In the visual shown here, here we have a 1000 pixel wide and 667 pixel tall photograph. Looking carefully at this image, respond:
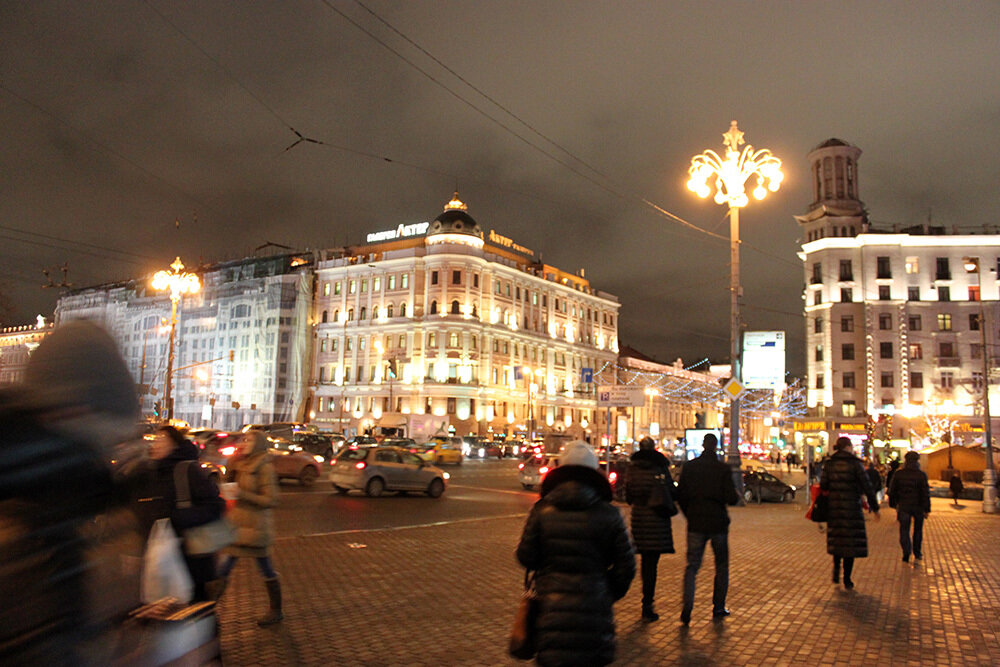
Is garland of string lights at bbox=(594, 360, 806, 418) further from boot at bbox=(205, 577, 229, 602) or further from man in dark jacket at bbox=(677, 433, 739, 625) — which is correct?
boot at bbox=(205, 577, 229, 602)

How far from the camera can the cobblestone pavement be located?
21.3ft

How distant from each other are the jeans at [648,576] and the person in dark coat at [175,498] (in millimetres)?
4540

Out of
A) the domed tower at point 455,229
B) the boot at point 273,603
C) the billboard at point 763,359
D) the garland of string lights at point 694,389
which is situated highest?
the domed tower at point 455,229

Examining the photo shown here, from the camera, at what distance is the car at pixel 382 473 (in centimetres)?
2250

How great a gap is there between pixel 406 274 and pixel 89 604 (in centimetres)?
7930

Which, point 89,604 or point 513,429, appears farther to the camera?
point 513,429

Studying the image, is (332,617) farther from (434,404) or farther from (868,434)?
(434,404)

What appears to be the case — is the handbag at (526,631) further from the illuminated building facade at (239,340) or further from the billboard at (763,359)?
the illuminated building facade at (239,340)

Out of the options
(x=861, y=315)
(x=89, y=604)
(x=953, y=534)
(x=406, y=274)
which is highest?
(x=406, y=274)

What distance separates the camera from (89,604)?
2438 mm

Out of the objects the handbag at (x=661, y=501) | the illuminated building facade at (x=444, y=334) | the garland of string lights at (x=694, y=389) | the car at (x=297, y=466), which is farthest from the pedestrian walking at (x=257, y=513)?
the garland of string lights at (x=694, y=389)

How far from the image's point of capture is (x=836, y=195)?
73.1 metres

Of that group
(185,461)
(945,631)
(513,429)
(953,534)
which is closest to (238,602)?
(185,461)

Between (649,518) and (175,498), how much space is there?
4.86 metres
